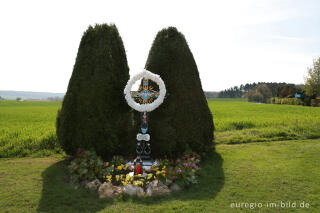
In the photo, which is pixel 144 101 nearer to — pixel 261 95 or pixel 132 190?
pixel 132 190

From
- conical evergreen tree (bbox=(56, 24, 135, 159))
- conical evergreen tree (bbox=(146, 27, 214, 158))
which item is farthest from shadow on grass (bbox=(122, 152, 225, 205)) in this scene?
conical evergreen tree (bbox=(56, 24, 135, 159))

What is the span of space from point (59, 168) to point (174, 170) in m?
3.77

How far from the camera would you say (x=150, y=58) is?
7.80 meters

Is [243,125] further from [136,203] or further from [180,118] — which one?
[136,203]

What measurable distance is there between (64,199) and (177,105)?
4.19m

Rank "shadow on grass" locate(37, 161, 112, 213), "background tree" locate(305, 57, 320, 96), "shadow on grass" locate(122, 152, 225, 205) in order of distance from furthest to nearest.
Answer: "background tree" locate(305, 57, 320, 96) < "shadow on grass" locate(122, 152, 225, 205) < "shadow on grass" locate(37, 161, 112, 213)

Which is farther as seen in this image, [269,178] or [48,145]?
[48,145]

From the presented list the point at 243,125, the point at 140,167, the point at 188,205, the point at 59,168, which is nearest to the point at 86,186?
the point at 140,167

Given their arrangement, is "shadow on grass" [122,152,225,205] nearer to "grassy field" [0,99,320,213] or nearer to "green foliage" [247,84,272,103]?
"grassy field" [0,99,320,213]

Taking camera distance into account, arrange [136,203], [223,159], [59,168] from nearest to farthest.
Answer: [136,203], [59,168], [223,159]

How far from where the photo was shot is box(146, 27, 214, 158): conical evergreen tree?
283 inches

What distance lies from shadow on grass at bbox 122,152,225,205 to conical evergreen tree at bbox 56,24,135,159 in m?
2.58

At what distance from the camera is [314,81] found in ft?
135

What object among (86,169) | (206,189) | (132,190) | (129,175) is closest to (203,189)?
(206,189)
